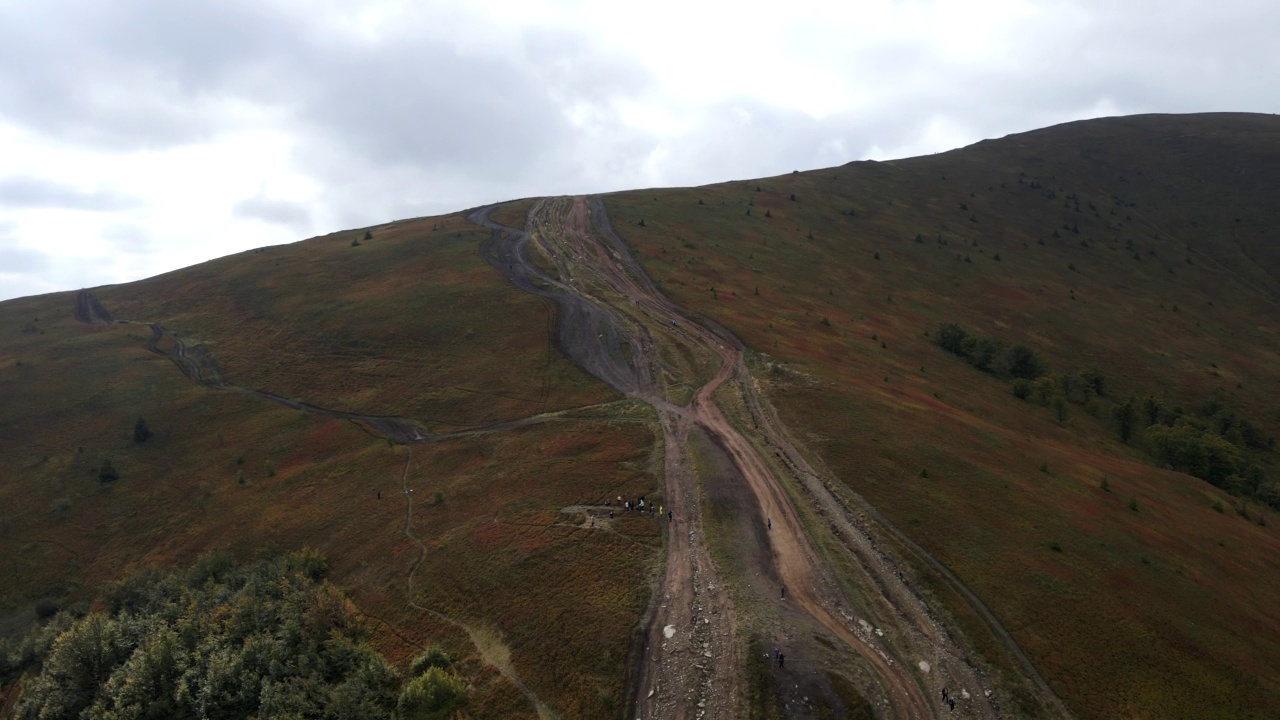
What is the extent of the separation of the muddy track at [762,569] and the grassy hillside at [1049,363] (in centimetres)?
335

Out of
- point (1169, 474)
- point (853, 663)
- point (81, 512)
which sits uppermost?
point (81, 512)

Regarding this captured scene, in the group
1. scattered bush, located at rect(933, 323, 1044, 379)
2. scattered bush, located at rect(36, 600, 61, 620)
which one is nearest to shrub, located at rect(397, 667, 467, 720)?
scattered bush, located at rect(36, 600, 61, 620)

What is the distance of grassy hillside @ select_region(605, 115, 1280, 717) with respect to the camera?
32031 mm

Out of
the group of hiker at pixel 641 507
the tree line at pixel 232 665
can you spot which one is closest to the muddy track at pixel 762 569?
the group of hiker at pixel 641 507

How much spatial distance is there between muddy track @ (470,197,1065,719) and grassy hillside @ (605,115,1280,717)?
3350 millimetres

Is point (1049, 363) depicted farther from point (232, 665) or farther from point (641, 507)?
point (232, 665)

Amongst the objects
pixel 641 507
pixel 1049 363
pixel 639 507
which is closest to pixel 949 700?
pixel 641 507

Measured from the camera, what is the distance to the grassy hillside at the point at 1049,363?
32.0 m

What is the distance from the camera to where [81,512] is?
56.5 metres

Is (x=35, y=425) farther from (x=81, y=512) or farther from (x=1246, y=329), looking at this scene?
(x=1246, y=329)

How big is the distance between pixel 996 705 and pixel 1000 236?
6095 inches

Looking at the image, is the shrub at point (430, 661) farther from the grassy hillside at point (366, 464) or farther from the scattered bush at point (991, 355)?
the scattered bush at point (991, 355)

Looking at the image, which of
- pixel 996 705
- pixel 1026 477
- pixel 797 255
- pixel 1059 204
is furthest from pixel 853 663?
pixel 1059 204

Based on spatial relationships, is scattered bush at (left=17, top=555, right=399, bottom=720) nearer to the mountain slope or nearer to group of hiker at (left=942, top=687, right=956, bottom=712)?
the mountain slope
